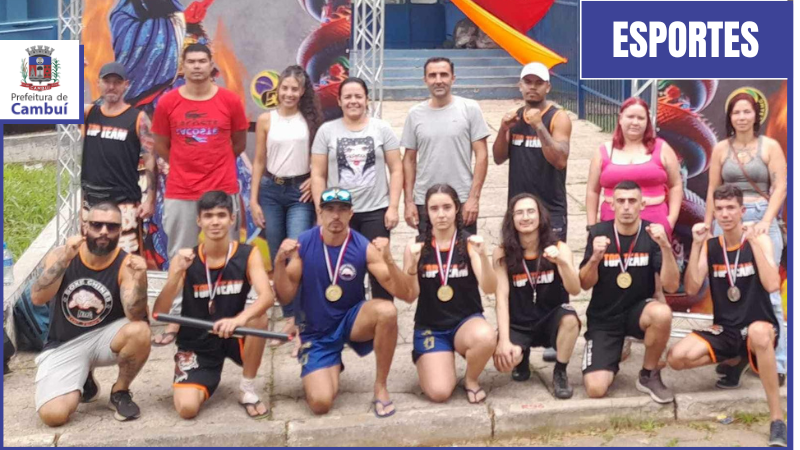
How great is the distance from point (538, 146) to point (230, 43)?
7.68 ft

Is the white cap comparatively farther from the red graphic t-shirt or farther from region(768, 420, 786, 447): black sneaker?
region(768, 420, 786, 447): black sneaker

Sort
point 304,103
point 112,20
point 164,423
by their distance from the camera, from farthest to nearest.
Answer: point 112,20 → point 304,103 → point 164,423

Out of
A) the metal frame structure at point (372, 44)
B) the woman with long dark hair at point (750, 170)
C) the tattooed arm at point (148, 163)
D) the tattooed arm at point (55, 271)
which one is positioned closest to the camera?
the tattooed arm at point (55, 271)

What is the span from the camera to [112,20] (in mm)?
7977

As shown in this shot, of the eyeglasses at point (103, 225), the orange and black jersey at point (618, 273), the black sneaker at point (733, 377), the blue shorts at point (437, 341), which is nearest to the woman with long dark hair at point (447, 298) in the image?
the blue shorts at point (437, 341)

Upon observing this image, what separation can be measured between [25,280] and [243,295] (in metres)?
2.39

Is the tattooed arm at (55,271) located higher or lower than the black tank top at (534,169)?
lower

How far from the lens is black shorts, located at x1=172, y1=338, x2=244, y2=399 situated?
6.51 m

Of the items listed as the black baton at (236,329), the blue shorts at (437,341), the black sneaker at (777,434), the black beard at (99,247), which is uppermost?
the black beard at (99,247)

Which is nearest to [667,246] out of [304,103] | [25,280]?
[304,103]

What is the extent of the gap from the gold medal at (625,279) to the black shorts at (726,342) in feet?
1.63

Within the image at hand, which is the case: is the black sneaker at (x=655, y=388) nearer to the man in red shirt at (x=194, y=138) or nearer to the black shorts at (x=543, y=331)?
the black shorts at (x=543, y=331)

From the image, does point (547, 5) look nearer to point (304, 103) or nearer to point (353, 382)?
point (304, 103)

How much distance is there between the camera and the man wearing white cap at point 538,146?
708 centimetres
